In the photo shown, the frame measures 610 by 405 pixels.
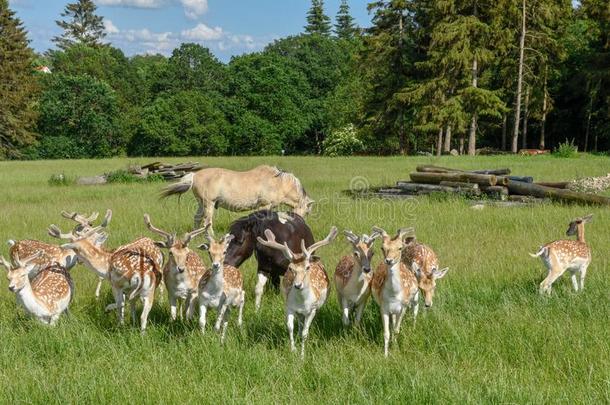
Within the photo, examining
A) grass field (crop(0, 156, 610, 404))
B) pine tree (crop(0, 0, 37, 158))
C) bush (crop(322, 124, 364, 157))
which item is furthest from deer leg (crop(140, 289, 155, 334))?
pine tree (crop(0, 0, 37, 158))

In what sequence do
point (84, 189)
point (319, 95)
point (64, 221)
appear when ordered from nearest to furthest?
point (64, 221) < point (84, 189) < point (319, 95)

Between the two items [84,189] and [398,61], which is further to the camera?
[398,61]

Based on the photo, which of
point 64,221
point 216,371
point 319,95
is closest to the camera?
point 216,371

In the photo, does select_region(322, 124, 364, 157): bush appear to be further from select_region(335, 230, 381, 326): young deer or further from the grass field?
select_region(335, 230, 381, 326): young deer

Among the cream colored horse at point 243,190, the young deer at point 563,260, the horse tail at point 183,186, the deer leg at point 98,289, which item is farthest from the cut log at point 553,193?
the deer leg at point 98,289

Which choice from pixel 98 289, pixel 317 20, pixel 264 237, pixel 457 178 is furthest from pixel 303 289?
pixel 317 20

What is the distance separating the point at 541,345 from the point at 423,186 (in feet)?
38.3

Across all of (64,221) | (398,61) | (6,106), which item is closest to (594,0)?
(398,61)

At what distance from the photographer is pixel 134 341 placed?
584cm

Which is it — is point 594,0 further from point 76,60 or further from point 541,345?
point 76,60

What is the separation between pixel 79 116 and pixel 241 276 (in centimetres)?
5245

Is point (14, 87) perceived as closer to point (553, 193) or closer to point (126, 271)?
point (553, 193)

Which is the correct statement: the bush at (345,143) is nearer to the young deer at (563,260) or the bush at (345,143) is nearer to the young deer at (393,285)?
the young deer at (563,260)

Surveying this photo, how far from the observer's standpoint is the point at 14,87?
4869cm
